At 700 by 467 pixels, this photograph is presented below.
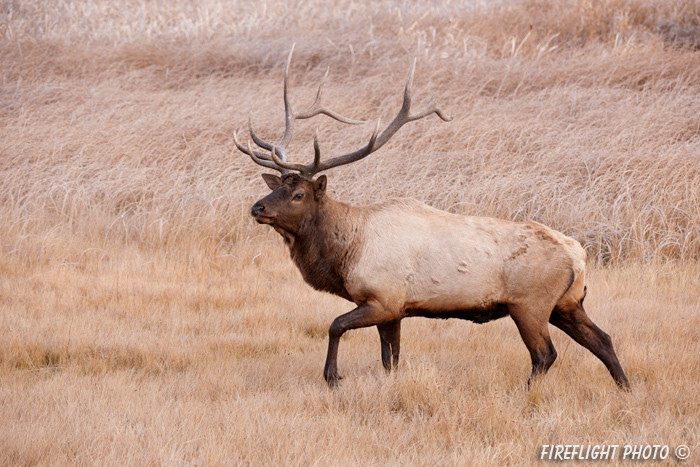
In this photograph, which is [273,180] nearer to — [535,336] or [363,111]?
[535,336]

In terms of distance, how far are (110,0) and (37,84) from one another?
565 centimetres

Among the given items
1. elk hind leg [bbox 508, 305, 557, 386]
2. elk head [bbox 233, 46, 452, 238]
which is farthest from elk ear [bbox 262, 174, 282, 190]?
elk hind leg [bbox 508, 305, 557, 386]

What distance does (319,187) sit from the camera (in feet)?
16.7

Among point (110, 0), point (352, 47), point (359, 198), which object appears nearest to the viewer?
point (359, 198)

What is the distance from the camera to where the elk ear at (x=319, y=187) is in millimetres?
5051

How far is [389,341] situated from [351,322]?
1.99 feet

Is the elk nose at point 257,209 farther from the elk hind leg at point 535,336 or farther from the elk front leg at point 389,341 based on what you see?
the elk hind leg at point 535,336

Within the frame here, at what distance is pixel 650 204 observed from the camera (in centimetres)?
831

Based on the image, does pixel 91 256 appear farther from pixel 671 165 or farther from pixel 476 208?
pixel 671 165

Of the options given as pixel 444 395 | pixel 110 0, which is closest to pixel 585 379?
pixel 444 395

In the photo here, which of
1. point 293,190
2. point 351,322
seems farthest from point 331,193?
point 351,322

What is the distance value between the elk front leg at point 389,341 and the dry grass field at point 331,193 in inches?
6.8

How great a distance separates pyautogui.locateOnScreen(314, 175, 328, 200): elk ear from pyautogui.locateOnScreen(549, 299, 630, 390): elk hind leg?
1.82 m

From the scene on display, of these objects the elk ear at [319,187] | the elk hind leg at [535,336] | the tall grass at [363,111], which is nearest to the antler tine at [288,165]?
the elk ear at [319,187]
